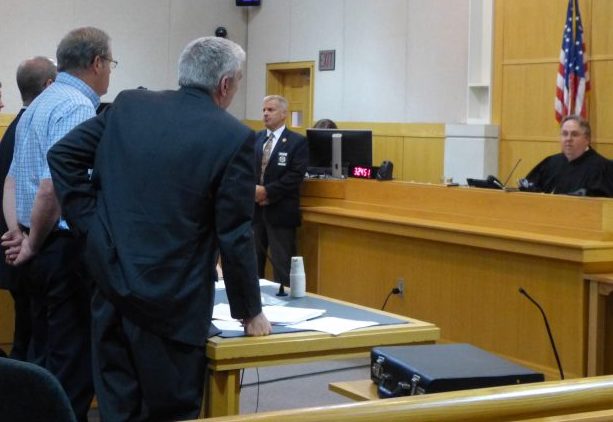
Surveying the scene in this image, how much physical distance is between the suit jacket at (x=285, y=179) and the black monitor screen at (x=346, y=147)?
32cm

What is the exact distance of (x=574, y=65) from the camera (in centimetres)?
834

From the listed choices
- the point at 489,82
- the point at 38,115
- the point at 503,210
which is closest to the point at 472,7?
the point at 489,82

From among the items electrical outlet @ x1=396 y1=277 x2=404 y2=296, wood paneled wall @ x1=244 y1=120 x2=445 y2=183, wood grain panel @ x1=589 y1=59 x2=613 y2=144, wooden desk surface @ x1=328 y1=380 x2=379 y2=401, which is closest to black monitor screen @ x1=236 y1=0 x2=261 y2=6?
wood paneled wall @ x1=244 y1=120 x2=445 y2=183

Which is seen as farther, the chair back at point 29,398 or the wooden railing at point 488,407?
the chair back at point 29,398

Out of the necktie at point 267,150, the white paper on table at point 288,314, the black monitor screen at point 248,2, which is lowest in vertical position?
the white paper on table at point 288,314

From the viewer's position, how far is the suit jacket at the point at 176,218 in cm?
247

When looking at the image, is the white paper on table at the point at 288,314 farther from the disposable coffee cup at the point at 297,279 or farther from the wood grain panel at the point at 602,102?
the wood grain panel at the point at 602,102

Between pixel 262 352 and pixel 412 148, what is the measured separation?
25.7 feet

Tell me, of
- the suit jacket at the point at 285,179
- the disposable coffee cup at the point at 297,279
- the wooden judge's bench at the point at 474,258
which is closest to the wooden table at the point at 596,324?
the wooden judge's bench at the point at 474,258

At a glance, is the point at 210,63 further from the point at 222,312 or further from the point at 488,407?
the point at 488,407

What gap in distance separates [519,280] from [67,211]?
3.02 m

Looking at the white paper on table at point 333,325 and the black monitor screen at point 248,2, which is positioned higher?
the black monitor screen at point 248,2

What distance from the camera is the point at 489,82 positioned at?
9.43 m

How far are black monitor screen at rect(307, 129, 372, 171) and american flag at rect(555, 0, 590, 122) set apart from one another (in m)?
2.19
